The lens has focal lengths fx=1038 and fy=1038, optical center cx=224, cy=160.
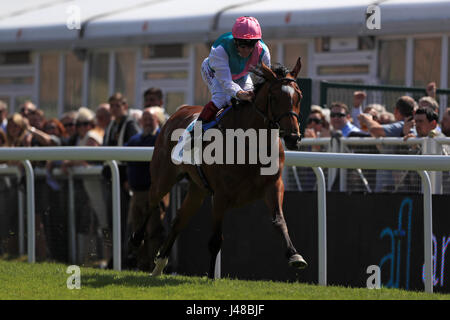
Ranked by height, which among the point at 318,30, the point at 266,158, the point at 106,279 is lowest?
the point at 106,279

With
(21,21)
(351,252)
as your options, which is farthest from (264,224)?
(21,21)

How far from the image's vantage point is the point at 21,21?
622 inches

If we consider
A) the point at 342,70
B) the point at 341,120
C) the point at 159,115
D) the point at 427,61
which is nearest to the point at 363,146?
the point at 341,120

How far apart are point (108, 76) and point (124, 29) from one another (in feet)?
2.88

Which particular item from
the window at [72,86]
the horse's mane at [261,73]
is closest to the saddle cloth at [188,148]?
the horse's mane at [261,73]

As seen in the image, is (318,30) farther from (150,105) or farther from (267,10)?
(150,105)

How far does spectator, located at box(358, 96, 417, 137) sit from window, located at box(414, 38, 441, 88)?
90.9 inches

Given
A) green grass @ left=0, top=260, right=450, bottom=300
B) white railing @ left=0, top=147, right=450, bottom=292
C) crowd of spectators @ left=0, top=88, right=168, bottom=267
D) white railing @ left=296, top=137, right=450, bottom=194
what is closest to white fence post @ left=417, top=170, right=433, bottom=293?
white railing @ left=0, top=147, right=450, bottom=292

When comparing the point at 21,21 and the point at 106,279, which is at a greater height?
the point at 21,21

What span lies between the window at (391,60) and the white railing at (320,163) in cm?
433

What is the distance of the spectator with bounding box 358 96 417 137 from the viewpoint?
29.5 feet

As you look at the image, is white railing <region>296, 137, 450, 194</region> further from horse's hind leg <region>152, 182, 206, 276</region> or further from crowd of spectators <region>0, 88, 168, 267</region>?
crowd of spectators <region>0, 88, 168, 267</region>

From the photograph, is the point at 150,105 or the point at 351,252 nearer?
the point at 351,252

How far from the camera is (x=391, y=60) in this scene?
1180cm
